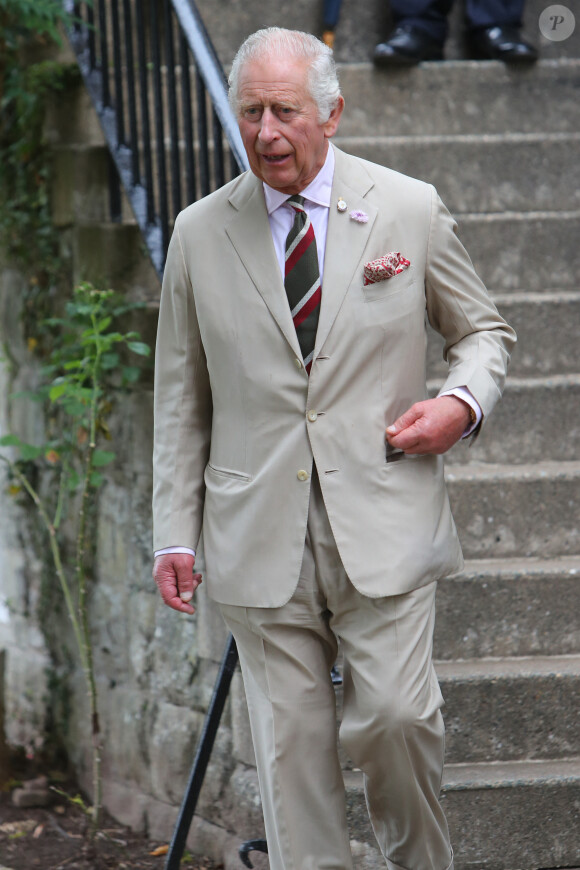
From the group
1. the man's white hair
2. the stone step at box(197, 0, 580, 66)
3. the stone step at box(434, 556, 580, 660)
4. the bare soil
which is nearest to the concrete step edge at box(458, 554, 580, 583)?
the stone step at box(434, 556, 580, 660)

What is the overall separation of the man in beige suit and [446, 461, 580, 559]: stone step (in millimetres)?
1059

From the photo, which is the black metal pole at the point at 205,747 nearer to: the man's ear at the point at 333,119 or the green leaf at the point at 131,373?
the green leaf at the point at 131,373

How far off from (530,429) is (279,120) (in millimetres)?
1828

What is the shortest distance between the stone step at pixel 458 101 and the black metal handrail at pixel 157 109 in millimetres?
828

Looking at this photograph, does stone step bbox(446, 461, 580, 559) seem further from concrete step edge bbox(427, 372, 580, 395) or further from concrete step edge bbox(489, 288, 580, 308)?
concrete step edge bbox(489, 288, 580, 308)

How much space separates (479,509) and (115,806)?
1.81 metres

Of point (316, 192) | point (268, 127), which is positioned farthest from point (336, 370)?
point (268, 127)

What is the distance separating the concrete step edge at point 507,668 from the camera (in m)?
3.01

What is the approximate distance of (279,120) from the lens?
2105 mm

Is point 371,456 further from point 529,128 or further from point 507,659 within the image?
point 529,128

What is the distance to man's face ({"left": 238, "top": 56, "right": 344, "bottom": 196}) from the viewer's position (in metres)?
2.09

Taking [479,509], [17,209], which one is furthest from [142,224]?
[479,509]

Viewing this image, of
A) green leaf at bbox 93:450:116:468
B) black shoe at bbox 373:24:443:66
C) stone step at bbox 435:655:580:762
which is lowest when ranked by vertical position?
stone step at bbox 435:655:580:762
